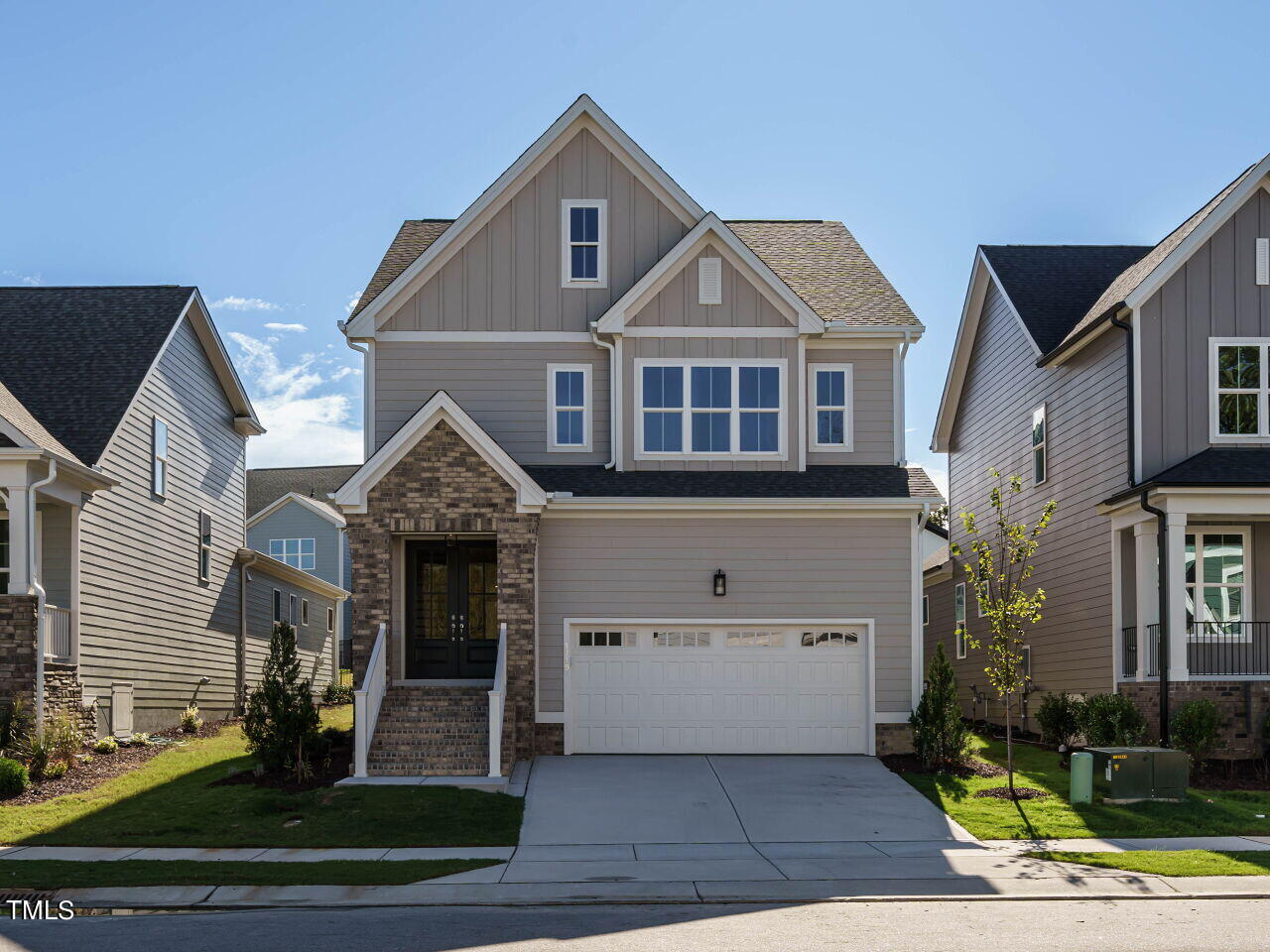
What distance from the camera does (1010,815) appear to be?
53.0ft

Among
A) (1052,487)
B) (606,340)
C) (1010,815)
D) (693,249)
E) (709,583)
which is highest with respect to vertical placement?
(693,249)

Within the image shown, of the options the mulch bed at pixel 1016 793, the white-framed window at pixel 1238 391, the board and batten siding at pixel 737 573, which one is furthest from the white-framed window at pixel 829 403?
the mulch bed at pixel 1016 793

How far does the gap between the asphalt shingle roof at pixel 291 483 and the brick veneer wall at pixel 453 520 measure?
2908 cm

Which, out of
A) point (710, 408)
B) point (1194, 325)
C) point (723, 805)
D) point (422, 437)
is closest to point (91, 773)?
point (422, 437)

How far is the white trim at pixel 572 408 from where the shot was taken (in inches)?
874

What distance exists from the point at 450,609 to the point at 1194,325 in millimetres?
12835

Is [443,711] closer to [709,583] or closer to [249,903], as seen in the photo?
[709,583]

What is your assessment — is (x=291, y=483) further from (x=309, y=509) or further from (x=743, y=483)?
(x=743, y=483)

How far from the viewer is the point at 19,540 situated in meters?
19.4

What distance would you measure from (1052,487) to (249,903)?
57.4 feet

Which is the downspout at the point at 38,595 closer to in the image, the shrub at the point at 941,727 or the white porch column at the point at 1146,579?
the shrub at the point at 941,727

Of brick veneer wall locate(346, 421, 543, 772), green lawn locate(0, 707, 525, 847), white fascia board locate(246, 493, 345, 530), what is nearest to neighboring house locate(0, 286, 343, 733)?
green lawn locate(0, 707, 525, 847)

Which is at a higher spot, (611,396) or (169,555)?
(611,396)

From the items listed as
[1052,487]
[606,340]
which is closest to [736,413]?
[606,340]
